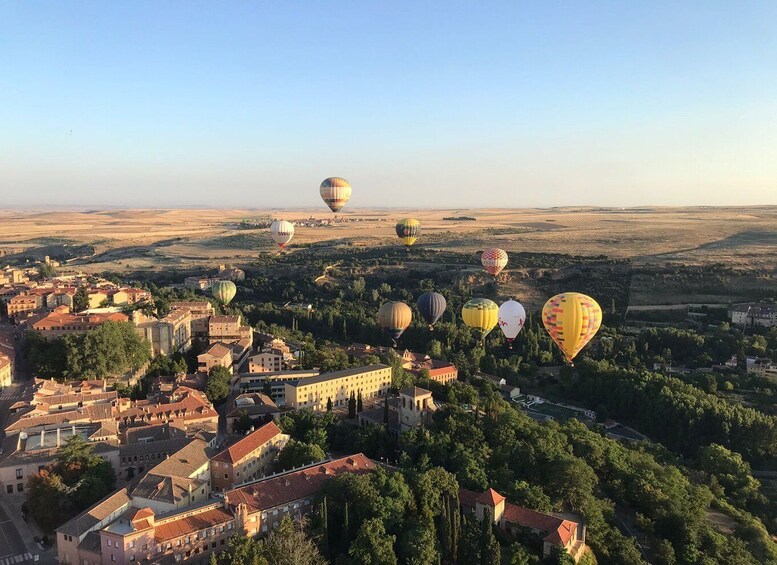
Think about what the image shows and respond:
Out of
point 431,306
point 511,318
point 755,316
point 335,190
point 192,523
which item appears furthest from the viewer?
point 755,316

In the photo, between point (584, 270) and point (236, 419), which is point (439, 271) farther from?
point (236, 419)

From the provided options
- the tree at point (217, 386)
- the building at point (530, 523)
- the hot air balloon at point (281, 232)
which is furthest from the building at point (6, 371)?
the hot air balloon at point (281, 232)

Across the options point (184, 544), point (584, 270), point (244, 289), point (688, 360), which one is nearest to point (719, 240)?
point (584, 270)

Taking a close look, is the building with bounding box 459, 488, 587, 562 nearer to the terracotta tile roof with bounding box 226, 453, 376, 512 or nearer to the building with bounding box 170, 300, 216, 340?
the terracotta tile roof with bounding box 226, 453, 376, 512

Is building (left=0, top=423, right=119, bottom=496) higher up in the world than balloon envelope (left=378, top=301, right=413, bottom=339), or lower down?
lower down

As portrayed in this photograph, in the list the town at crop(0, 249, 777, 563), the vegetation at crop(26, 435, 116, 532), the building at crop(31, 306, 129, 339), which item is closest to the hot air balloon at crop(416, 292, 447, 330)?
the town at crop(0, 249, 777, 563)

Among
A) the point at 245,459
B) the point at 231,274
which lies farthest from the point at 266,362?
the point at 231,274

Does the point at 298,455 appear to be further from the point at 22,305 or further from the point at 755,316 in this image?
the point at 755,316
